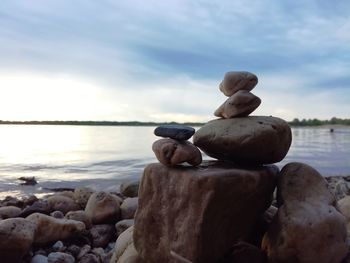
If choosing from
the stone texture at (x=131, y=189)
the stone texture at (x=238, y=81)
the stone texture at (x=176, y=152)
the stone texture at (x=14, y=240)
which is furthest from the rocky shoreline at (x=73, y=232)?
the stone texture at (x=131, y=189)

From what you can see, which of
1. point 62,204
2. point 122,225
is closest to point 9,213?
point 62,204

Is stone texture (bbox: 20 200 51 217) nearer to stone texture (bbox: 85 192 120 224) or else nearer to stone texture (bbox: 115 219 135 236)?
stone texture (bbox: 85 192 120 224)

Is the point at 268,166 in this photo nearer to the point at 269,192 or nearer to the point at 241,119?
the point at 269,192

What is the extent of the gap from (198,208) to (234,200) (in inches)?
16.1

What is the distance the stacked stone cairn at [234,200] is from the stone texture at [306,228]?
1 cm

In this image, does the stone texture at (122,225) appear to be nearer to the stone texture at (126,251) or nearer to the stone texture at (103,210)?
the stone texture at (103,210)

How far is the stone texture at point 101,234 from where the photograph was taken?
271 inches

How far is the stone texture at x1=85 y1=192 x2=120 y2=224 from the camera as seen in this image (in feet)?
24.9

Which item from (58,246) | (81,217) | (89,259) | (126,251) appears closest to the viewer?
(126,251)

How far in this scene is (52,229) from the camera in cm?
643

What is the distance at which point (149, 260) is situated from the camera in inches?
192

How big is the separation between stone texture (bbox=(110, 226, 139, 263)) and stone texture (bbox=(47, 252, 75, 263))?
1.89 ft

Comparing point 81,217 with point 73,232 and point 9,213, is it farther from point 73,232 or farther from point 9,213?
point 9,213

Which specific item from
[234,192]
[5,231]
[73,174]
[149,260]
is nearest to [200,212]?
[234,192]
